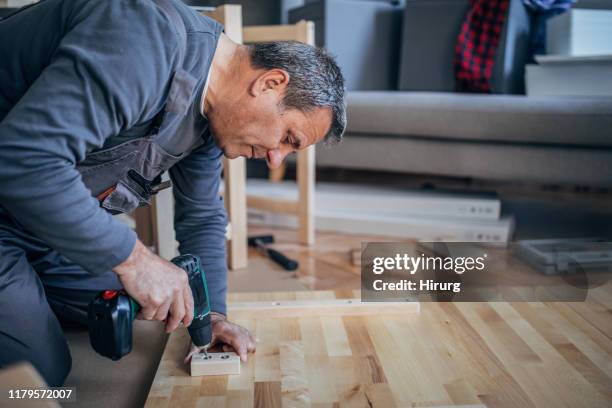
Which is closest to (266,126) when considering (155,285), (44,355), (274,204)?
(155,285)

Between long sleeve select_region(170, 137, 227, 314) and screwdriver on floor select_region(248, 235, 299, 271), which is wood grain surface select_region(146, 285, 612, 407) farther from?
screwdriver on floor select_region(248, 235, 299, 271)

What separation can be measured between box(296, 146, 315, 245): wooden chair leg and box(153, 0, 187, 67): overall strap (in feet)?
3.76

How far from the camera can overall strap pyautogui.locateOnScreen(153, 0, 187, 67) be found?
0.88 meters

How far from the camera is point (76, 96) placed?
0.77 m

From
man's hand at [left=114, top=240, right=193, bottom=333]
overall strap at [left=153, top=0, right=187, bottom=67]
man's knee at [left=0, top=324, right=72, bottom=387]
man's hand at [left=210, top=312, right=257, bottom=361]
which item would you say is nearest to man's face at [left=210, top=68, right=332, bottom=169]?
overall strap at [left=153, top=0, right=187, bottom=67]

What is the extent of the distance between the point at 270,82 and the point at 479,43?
1.62 metres

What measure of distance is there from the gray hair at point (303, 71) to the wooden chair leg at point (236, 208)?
0.83 m

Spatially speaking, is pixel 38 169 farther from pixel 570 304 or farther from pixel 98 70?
pixel 570 304

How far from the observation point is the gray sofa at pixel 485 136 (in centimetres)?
198

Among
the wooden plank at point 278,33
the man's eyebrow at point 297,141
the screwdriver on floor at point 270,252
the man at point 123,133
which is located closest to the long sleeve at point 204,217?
the man at point 123,133

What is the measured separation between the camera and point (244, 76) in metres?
0.99

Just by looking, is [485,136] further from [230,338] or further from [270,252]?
[230,338]

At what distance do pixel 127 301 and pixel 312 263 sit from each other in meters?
1.06

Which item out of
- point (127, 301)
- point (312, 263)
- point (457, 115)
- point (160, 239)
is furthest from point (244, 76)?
point (457, 115)
